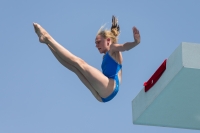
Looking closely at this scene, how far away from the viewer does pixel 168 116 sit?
1179 cm

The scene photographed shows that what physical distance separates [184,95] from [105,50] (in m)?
1.97

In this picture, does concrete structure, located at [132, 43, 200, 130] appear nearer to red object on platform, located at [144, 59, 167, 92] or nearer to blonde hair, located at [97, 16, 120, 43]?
red object on platform, located at [144, 59, 167, 92]

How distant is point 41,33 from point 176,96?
2.89 metres

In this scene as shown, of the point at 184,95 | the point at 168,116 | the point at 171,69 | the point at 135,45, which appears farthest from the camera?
the point at 168,116

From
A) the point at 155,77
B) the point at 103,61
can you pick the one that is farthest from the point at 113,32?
the point at 155,77

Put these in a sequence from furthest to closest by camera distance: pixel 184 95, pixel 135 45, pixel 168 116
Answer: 1. pixel 168 116
2. pixel 184 95
3. pixel 135 45

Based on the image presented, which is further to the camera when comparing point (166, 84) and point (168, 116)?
point (168, 116)

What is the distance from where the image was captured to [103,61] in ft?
31.2

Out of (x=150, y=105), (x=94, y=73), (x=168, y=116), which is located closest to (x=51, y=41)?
(x=94, y=73)

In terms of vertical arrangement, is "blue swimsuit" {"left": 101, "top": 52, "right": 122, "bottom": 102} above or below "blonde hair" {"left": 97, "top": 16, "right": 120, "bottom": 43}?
below

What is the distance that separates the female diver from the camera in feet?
29.7

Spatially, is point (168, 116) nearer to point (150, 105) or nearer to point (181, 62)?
point (150, 105)

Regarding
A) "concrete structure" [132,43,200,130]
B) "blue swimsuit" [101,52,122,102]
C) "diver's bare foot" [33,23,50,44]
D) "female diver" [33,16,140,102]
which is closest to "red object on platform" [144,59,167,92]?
"concrete structure" [132,43,200,130]

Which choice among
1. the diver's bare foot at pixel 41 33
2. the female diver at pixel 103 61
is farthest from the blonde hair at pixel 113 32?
the diver's bare foot at pixel 41 33
